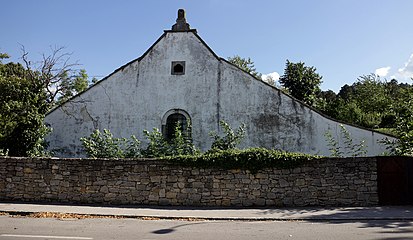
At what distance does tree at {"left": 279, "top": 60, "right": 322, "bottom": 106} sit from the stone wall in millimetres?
32036

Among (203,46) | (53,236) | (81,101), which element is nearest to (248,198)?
(53,236)

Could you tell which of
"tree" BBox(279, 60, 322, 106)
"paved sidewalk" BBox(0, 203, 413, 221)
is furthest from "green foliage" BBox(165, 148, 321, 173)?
"tree" BBox(279, 60, 322, 106)

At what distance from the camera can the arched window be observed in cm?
1983

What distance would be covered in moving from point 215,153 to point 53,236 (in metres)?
7.11

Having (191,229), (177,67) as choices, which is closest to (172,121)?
(177,67)

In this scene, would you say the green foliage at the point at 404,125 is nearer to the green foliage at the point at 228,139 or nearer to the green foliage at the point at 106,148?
the green foliage at the point at 228,139

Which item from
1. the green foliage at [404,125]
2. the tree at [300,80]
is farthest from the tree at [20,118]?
the tree at [300,80]

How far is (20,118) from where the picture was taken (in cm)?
1681

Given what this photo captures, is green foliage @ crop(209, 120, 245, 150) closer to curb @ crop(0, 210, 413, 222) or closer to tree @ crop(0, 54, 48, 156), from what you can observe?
curb @ crop(0, 210, 413, 222)

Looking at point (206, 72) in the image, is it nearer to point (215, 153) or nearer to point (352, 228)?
point (215, 153)

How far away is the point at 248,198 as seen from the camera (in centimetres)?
1339

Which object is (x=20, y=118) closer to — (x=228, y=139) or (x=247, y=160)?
(x=228, y=139)

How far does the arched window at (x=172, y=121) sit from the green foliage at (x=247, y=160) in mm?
6110

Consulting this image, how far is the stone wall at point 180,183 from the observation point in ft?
43.3
